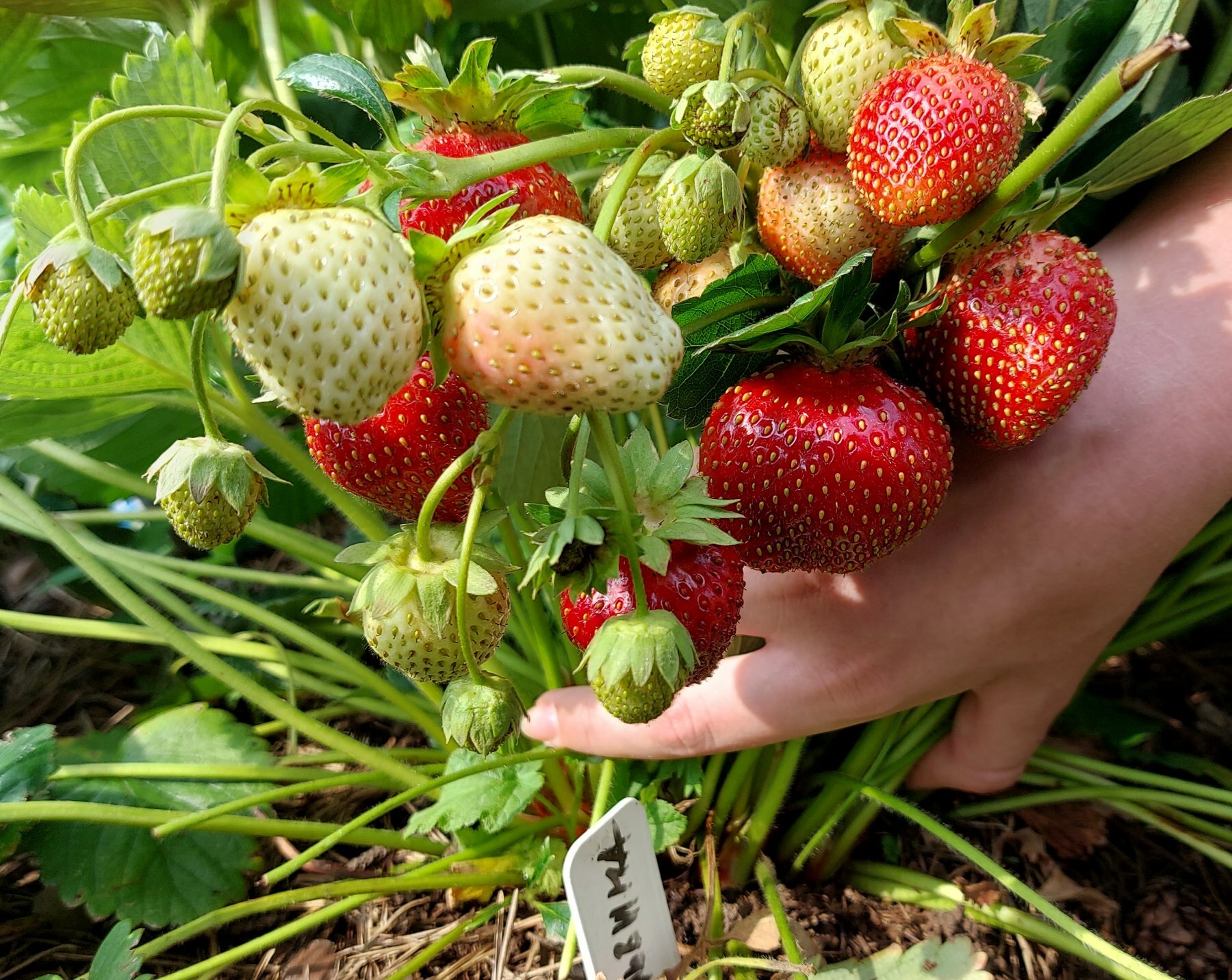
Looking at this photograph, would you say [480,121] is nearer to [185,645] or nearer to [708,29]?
[708,29]

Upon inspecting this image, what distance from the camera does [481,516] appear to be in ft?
1.47

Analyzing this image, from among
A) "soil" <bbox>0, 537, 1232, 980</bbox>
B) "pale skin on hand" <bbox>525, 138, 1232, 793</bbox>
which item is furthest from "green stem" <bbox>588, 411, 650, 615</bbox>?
"soil" <bbox>0, 537, 1232, 980</bbox>

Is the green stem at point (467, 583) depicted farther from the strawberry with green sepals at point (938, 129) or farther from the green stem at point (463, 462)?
the strawberry with green sepals at point (938, 129)

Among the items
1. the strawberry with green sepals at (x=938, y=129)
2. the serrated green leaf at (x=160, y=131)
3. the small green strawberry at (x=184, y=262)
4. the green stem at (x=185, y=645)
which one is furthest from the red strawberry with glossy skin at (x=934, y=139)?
the green stem at (x=185, y=645)

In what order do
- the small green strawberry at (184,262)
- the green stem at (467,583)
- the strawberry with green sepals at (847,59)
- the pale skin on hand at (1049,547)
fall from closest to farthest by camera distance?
the small green strawberry at (184,262) → the green stem at (467,583) → the strawberry with green sepals at (847,59) → the pale skin on hand at (1049,547)

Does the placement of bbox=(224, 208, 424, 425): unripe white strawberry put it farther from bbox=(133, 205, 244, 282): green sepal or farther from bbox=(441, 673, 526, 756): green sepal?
bbox=(441, 673, 526, 756): green sepal

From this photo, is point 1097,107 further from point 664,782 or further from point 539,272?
point 664,782

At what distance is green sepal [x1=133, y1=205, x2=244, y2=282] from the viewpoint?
27cm

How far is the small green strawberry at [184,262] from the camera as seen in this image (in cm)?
27

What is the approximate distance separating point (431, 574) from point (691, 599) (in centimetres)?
14

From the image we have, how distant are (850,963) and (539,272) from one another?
0.58 meters

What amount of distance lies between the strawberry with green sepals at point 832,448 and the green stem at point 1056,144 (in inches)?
1.3

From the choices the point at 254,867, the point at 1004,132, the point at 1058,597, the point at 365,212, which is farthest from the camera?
the point at 254,867

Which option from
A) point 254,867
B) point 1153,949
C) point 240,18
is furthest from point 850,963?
point 240,18
